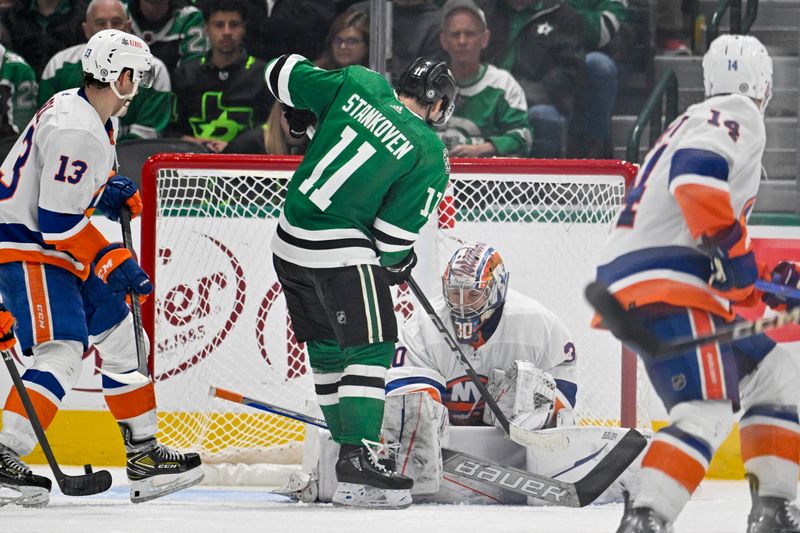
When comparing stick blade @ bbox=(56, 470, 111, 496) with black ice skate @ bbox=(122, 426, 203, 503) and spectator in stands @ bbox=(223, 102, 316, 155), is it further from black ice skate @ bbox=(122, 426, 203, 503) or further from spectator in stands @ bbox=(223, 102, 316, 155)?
spectator in stands @ bbox=(223, 102, 316, 155)

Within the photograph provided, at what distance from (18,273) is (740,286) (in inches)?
70.7

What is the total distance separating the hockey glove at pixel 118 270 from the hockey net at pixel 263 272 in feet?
1.98

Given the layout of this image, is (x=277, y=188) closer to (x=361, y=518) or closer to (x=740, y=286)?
(x=361, y=518)

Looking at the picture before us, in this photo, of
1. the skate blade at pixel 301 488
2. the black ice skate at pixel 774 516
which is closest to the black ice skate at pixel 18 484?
the skate blade at pixel 301 488

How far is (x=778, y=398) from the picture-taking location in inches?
98.7

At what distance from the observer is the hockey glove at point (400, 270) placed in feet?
11.0

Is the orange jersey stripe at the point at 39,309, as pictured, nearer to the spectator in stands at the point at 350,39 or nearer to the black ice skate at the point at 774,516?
the black ice skate at the point at 774,516

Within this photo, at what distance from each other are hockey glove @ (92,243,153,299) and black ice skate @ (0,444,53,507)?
0.48 m

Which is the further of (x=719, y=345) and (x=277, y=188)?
(x=277, y=188)

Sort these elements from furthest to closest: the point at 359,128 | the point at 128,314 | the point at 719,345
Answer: the point at 128,314 → the point at 359,128 → the point at 719,345

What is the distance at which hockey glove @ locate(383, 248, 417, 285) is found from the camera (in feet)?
11.0

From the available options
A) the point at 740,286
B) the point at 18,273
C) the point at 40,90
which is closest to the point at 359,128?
the point at 18,273

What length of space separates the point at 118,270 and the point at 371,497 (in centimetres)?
84

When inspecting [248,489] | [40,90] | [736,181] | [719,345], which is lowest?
[248,489]
